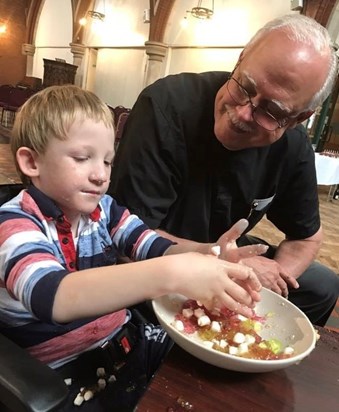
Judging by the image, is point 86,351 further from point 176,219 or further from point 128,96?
point 128,96

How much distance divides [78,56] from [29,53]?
439cm

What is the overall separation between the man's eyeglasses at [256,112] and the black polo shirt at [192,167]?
0.65ft

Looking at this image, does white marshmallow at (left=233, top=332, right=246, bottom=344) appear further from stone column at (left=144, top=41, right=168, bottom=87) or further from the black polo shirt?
stone column at (left=144, top=41, right=168, bottom=87)

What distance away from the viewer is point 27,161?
977 millimetres

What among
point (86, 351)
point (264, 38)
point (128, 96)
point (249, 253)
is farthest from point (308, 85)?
point (128, 96)

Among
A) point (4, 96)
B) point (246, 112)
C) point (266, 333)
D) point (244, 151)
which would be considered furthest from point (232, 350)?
point (4, 96)

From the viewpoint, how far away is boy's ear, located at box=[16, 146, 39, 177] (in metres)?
0.97

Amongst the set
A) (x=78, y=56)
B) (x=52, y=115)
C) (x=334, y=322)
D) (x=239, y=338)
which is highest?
(x=52, y=115)

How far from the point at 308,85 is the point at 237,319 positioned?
794 mm

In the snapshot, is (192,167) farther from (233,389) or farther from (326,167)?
(326,167)

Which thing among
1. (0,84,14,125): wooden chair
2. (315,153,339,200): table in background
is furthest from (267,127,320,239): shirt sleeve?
(0,84,14,125): wooden chair

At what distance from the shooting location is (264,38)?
1268mm

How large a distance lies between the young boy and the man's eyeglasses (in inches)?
18.8

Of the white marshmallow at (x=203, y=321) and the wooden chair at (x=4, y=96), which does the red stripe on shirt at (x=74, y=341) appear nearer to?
the white marshmallow at (x=203, y=321)
